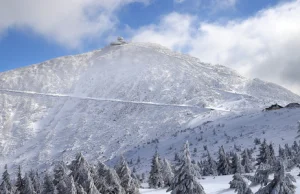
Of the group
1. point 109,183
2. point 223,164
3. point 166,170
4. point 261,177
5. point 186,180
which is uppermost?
point 223,164

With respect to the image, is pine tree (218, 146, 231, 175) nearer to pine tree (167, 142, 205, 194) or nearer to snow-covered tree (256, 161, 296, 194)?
Answer: pine tree (167, 142, 205, 194)

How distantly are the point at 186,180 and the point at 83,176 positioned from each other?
816 inches

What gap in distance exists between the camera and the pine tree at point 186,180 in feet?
64.9

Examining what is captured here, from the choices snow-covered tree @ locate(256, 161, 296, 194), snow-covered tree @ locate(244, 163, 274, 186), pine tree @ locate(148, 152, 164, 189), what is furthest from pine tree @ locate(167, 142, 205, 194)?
pine tree @ locate(148, 152, 164, 189)

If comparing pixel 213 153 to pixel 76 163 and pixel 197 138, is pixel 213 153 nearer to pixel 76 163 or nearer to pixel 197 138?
pixel 197 138

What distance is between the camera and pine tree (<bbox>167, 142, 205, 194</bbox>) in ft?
64.9

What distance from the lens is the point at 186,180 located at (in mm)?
20062

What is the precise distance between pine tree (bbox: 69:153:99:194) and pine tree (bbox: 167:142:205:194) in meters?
19.7

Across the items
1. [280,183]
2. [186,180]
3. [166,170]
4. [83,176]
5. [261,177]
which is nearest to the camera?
[280,183]

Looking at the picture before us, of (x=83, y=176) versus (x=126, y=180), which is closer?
(x=83, y=176)

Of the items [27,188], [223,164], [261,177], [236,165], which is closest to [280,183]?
[261,177]

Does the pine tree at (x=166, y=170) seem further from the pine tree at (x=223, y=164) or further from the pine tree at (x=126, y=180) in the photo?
the pine tree at (x=126, y=180)

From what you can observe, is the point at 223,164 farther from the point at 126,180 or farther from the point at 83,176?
the point at 83,176

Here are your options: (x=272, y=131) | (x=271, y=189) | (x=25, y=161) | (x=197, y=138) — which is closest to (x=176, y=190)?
(x=271, y=189)
